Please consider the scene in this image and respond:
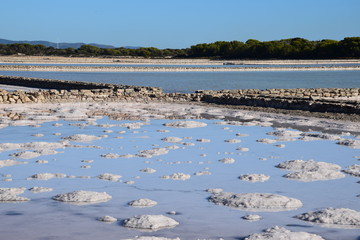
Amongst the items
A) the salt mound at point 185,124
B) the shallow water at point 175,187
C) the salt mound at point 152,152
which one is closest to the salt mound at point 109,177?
the shallow water at point 175,187

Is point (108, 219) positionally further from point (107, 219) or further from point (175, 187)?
point (175, 187)

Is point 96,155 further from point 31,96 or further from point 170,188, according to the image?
point 31,96

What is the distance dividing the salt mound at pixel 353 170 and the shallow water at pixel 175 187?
0.17m

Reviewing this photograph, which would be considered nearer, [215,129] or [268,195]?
[268,195]

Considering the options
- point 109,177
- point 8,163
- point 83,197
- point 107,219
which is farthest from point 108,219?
point 8,163

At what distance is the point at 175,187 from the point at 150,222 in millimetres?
1385

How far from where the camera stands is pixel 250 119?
Answer: 1258 cm

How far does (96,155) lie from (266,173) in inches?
93.4

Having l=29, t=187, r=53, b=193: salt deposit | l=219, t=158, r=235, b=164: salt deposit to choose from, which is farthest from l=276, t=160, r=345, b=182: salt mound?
l=29, t=187, r=53, b=193: salt deposit

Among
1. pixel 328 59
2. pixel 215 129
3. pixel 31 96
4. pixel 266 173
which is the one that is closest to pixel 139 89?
pixel 31 96

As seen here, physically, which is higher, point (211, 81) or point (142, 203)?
point (142, 203)

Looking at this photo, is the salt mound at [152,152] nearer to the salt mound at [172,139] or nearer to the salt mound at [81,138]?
the salt mound at [172,139]

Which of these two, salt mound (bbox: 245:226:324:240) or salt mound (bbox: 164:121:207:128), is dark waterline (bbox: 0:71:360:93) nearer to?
salt mound (bbox: 164:121:207:128)

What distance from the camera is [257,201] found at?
539cm
